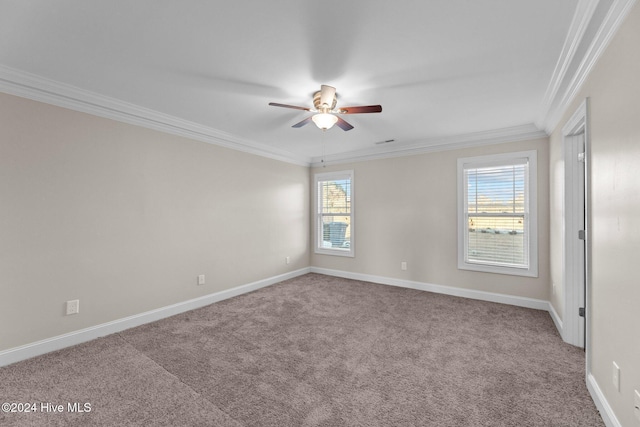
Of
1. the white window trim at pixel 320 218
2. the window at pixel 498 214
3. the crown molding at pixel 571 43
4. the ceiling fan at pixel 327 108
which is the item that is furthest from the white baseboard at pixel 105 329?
the crown molding at pixel 571 43

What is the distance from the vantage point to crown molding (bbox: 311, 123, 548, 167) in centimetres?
374

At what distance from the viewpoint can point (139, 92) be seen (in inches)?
107

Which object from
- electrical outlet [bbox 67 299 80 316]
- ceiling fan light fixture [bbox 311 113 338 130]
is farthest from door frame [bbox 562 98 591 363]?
electrical outlet [bbox 67 299 80 316]

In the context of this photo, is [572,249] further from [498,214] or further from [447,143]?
[447,143]

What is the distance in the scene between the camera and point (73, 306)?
106 inches

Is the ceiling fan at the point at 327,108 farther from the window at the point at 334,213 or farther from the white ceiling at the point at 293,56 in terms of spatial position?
the window at the point at 334,213

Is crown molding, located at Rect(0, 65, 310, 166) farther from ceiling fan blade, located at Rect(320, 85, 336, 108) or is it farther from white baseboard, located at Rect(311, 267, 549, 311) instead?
white baseboard, located at Rect(311, 267, 549, 311)

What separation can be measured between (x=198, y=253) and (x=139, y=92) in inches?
82.3

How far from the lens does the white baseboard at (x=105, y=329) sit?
7.81 ft

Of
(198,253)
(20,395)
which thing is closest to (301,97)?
(198,253)

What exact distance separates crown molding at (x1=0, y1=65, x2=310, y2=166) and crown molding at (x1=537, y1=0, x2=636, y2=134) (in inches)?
154

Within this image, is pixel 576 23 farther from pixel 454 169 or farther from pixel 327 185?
pixel 327 185

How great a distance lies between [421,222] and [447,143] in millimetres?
1324

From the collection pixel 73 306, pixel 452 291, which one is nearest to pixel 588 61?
pixel 452 291
